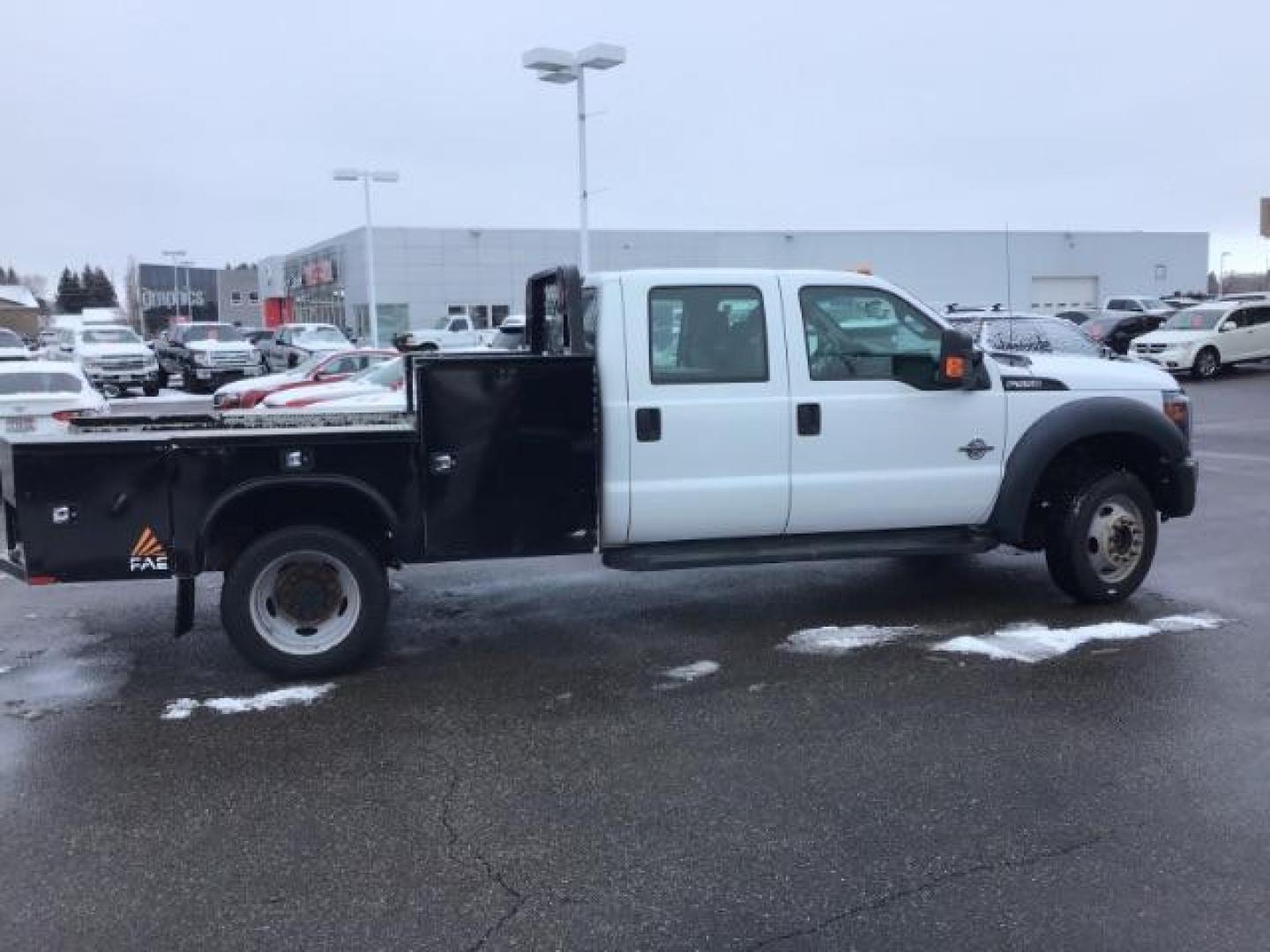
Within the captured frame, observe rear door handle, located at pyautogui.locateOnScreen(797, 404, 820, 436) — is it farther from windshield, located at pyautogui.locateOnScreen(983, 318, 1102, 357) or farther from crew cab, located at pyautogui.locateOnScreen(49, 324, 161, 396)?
crew cab, located at pyautogui.locateOnScreen(49, 324, 161, 396)

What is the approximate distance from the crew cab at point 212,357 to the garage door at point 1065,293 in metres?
42.2

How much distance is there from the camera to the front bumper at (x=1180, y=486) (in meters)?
7.45

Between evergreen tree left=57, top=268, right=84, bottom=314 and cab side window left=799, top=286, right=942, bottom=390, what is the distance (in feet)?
468

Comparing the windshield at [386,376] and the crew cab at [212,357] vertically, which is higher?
the crew cab at [212,357]

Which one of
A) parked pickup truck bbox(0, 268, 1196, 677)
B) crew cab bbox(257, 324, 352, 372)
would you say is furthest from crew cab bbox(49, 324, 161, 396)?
parked pickup truck bbox(0, 268, 1196, 677)

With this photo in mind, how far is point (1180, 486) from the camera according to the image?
745cm

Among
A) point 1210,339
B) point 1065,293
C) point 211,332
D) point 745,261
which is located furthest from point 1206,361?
point 1065,293

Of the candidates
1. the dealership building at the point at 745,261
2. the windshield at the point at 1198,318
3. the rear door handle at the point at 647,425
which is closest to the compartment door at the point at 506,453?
the rear door handle at the point at 647,425

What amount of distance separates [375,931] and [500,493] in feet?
9.58

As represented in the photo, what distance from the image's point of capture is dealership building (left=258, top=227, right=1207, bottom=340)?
5588 centimetres

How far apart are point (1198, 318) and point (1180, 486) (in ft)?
81.6

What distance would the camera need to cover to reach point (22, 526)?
5.77 metres

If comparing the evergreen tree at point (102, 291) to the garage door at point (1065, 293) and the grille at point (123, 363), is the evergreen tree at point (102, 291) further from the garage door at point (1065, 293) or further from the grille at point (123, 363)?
the grille at point (123, 363)

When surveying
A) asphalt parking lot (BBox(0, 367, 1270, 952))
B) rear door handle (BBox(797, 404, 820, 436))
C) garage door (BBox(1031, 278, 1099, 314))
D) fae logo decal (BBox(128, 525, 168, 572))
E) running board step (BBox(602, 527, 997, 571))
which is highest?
garage door (BBox(1031, 278, 1099, 314))
